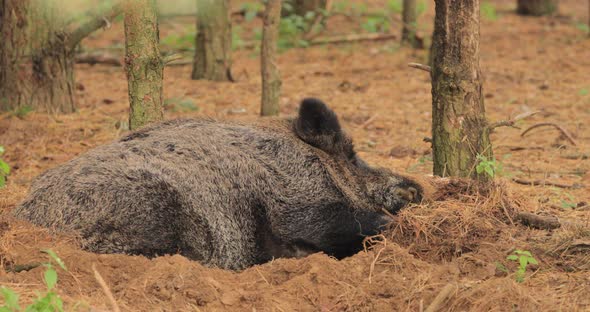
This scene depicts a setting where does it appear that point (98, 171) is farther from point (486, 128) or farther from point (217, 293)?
point (486, 128)

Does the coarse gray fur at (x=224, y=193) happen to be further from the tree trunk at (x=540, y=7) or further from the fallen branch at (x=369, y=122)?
the tree trunk at (x=540, y=7)

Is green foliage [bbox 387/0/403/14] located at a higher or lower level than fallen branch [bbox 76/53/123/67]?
higher

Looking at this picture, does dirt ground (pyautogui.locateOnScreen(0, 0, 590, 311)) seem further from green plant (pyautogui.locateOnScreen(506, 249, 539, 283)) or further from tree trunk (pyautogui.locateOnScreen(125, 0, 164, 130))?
tree trunk (pyautogui.locateOnScreen(125, 0, 164, 130))

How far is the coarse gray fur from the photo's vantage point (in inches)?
209

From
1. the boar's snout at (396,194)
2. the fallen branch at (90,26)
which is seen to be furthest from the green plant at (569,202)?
the fallen branch at (90,26)

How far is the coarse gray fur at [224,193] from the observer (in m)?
5.30

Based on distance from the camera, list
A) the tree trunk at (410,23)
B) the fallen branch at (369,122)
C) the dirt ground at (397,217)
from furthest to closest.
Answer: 1. the tree trunk at (410,23)
2. the fallen branch at (369,122)
3. the dirt ground at (397,217)

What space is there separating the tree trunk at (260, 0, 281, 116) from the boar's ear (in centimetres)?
334

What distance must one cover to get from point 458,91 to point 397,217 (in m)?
1.16

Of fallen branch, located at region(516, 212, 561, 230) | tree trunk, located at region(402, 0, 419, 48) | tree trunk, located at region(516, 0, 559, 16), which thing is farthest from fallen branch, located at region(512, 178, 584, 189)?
tree trunk, located at region(516, 0, 559, 16)

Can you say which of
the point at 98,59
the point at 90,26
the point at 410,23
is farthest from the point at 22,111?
the point at 410,23

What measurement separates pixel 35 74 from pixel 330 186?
533 cm

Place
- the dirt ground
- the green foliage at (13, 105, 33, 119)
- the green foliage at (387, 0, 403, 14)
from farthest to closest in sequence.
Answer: the green foliage at (387, 0, 403, 14)
the green foliage at (13, 105, 33, 119)
the dirt ground

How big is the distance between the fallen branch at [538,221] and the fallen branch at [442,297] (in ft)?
4.67
